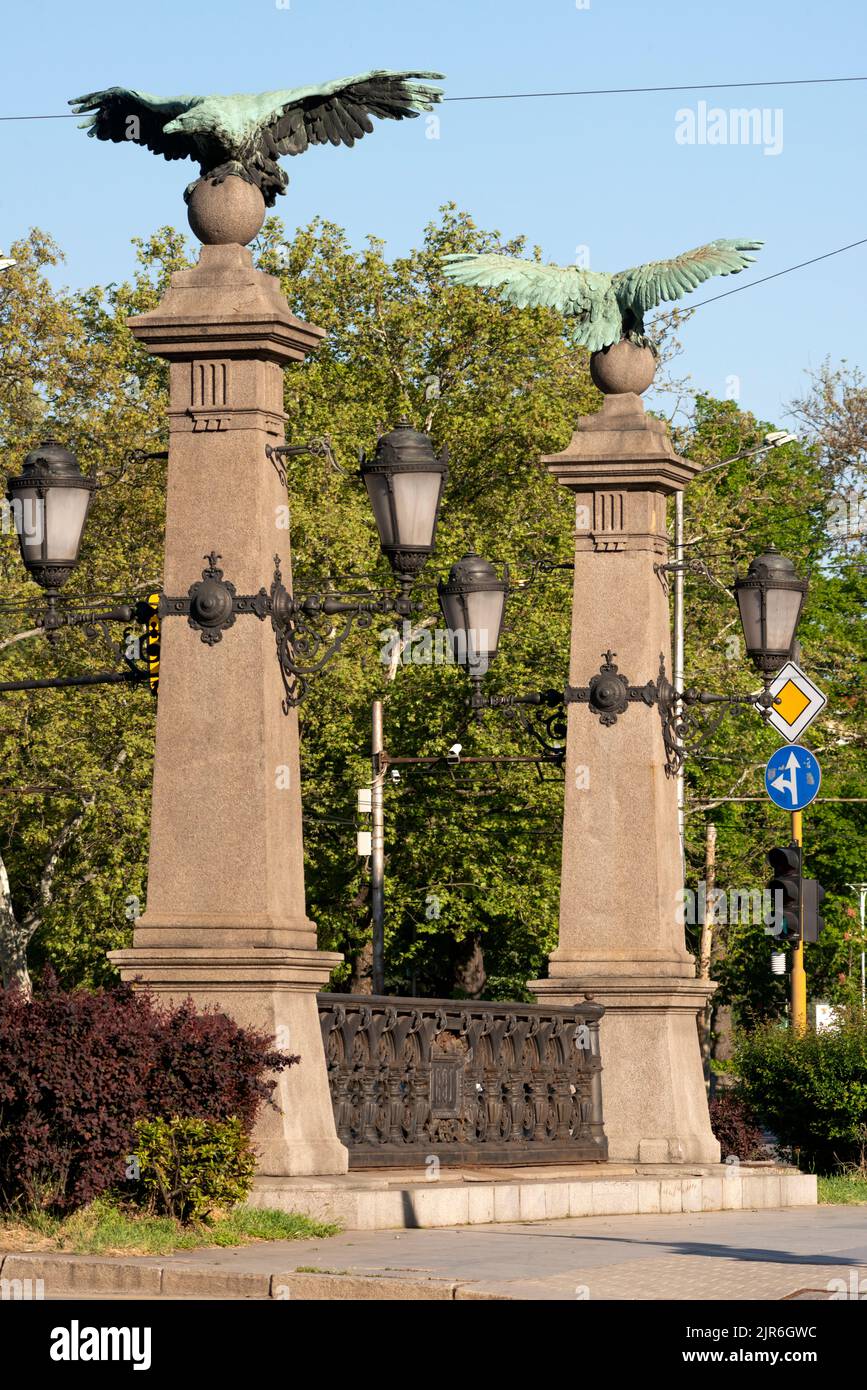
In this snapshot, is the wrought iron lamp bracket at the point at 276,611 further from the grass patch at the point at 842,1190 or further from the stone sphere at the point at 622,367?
the grass patch at the point at 842,1190

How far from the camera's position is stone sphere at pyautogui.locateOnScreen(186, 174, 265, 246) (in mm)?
15766

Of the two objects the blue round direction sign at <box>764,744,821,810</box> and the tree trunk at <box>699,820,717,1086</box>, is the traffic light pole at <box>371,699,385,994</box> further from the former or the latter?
the blue round direction sign at <box>764,744,821,810</box>

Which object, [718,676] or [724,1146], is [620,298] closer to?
[724,1146]

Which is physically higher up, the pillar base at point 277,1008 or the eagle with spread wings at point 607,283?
the eagle with spread wings at point 607,283

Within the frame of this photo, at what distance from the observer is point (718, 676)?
43.7m

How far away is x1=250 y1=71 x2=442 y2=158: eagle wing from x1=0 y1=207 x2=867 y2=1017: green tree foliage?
62.1ft

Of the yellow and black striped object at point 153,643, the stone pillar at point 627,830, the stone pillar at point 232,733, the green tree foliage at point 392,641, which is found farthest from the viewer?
the green tree foliage at point 392,641

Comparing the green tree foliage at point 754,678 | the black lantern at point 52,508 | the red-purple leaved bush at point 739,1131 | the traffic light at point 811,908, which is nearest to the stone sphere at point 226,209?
the black lantern at point 52,508

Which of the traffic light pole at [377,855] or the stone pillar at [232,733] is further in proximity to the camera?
the traffic light pole at [377,855]

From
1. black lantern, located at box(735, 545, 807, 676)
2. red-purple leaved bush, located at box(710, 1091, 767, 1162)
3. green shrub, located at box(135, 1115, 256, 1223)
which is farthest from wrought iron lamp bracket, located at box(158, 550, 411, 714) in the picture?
red-purple leaved bush, located at box(710, 1091, 767, 1162)

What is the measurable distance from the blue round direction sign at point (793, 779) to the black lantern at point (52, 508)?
7053 millimetres

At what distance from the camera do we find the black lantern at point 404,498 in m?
15.7

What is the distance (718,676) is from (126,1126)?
31362 mm
